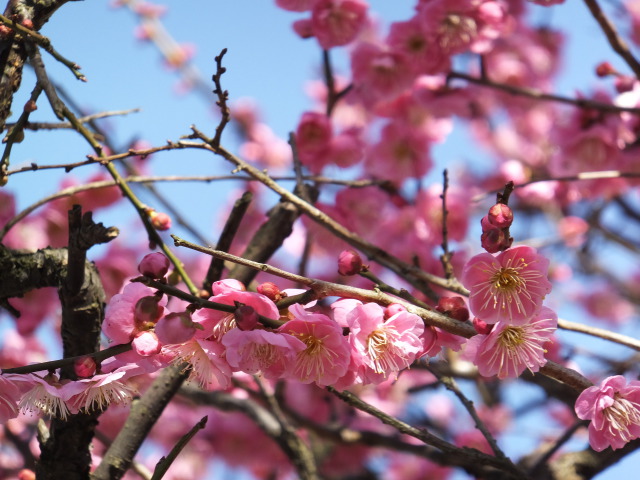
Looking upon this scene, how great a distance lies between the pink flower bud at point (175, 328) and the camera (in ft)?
3.44

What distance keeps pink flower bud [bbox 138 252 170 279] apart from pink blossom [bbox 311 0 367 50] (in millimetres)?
1665

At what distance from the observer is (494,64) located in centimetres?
510

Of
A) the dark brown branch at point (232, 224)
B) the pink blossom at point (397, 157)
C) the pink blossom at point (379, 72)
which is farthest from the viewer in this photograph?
the pink blossom at point (397, 157)

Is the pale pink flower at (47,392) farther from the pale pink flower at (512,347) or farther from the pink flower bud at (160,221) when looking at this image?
the pale pink flower at (512,347)

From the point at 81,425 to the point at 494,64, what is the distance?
4.41 m

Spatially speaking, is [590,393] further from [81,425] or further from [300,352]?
[81,425]

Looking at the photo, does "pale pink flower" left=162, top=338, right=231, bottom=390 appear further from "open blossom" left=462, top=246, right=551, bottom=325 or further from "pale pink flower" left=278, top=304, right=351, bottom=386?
"open blossom" left=462, top=246, right=551, bottom=325

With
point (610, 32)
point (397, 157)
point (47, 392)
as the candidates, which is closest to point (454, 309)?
point (47, 392)

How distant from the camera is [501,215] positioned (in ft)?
3.49

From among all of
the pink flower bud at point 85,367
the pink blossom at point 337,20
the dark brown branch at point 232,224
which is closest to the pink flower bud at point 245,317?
the pink flower bud at point 85,367

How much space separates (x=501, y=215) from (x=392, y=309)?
0.23 metres

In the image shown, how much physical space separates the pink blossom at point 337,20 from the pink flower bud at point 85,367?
69.7 inches

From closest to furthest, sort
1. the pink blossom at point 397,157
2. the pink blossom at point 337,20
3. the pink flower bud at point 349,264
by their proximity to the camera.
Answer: the pink flower bud at point 349,264, the pink blossom at point 337,20, the pink blossom at point 397,157

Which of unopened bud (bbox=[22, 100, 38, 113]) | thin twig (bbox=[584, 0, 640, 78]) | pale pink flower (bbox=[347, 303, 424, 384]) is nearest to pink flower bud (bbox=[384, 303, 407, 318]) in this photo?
pale pink flower (bbox=[347, 303, 424, 384])
